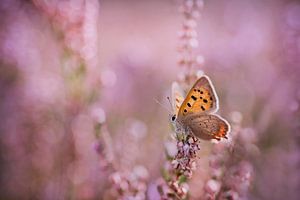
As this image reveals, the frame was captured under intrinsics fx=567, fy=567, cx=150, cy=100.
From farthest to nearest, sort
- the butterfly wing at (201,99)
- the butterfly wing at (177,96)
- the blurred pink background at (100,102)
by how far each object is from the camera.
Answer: the blurred pink background at (100,102) < the butterfly wing at (177,96) < the butterfly wing at (201,99)

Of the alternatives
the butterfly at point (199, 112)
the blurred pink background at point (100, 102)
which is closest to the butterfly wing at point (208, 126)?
the butterfly at point (199, 112)

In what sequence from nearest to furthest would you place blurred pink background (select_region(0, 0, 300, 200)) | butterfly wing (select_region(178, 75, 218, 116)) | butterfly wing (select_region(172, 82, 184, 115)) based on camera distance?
butterfly wing (select_region(178, 75, 218, 116)) → butterfly wing (select_region(172, 82, 184, 115)) → blurred pink background (select_region(0, 0, 300, 200))

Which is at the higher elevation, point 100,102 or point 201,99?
point 100,102

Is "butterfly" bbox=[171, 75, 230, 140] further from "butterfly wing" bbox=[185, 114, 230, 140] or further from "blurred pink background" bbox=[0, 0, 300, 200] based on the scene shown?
"blurred pink background" bbox=[0, 0, 300, 200]

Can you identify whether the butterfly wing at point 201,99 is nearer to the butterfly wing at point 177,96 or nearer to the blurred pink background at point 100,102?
the butterfly wing at point 177,96

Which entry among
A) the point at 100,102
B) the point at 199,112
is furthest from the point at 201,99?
the point at 100,102

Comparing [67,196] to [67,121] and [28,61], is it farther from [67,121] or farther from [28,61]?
[28,61]

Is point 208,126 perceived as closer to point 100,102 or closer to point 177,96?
point 177,96

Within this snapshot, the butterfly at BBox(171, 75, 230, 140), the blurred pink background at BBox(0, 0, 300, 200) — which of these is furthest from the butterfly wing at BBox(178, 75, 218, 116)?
the blurred pink background at BBox(0, 0, 300, 200)
